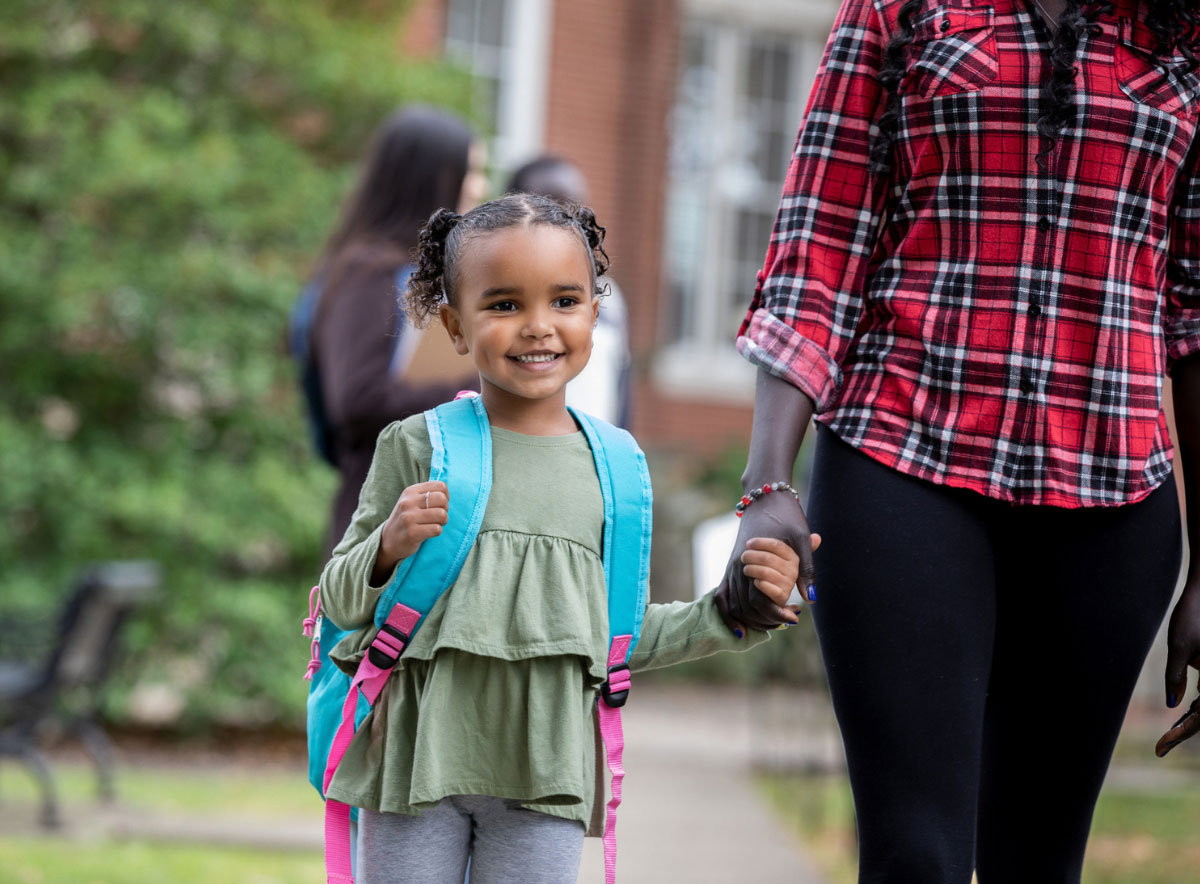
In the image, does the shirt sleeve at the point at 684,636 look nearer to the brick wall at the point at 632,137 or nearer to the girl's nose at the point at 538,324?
the girl's nose at the point at 538,324

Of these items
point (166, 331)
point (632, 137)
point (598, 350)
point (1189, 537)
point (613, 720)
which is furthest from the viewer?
point (632, 137)

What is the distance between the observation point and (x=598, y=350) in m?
3.64

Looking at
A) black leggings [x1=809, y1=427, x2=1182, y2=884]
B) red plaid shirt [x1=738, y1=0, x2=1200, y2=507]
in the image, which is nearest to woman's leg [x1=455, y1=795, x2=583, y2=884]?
black leggings [x1=809, y1=427, x2=1182, y2=884]

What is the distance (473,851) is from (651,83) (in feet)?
39.5

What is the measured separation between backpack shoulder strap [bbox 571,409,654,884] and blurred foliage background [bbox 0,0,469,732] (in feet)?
21.7

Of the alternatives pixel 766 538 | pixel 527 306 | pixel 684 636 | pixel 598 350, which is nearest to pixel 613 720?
pixel 684 636

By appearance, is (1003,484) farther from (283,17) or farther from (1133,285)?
(283,17)

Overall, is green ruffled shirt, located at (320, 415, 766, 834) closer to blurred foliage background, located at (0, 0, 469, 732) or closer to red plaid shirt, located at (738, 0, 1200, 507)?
red plaid shirt, located at (738, 0, 1200, 507)

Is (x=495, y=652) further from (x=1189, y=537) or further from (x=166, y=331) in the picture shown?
(x=166, y=331)

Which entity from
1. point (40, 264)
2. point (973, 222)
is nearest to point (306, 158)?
point (40, 264)

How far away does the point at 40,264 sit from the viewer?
28.8 ft

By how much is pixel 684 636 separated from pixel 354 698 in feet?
1.58

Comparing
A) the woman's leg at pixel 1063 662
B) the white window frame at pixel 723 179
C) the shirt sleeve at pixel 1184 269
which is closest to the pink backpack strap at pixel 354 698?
the woman's leg at pixel 1063 662

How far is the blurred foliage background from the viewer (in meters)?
8.71
